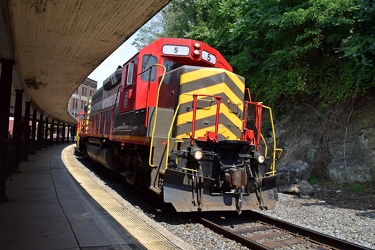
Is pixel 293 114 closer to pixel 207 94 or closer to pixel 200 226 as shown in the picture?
pixel 207 94

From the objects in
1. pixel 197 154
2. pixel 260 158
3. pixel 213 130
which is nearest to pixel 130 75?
pixel 213 130

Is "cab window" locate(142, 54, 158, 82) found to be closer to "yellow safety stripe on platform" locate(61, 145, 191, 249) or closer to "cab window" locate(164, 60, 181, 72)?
"cab window" locate(164, 60, 181, 72)

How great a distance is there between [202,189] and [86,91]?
6843 cm

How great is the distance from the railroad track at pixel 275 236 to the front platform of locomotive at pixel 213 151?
334 millimetres

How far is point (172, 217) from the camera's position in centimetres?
640

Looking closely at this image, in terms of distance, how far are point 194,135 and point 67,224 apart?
2.59 metres

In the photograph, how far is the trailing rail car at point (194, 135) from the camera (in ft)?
19.0

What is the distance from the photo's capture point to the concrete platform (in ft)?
14.4

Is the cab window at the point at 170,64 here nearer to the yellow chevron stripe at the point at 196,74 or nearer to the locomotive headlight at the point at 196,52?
the locomotive headlight at the point at 196,52

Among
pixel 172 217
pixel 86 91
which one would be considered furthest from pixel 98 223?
pixel 86 91

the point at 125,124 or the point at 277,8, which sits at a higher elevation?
the point at 277,8

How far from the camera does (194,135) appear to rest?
618 cm

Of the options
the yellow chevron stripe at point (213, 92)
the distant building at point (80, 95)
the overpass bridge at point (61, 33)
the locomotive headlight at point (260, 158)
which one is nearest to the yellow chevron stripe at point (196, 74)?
the yellow chevron stripe at point (213, 92)

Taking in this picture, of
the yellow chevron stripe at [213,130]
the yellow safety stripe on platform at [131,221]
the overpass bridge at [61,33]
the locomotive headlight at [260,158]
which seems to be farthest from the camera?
the yellow chevron stripe at [213,130]
